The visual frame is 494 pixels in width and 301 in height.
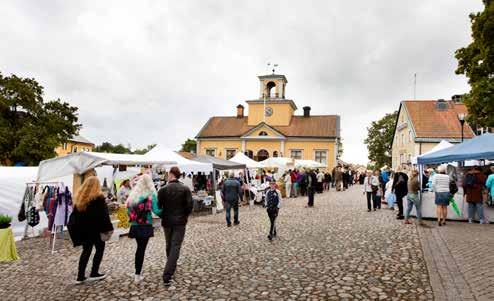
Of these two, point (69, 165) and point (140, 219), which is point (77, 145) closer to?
point (69, 165)

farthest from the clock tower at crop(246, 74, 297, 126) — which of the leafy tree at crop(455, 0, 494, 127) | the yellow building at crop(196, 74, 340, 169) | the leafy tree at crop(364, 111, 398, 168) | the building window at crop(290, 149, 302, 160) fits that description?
the leafy tree at crop(455, 0, 494, 127)

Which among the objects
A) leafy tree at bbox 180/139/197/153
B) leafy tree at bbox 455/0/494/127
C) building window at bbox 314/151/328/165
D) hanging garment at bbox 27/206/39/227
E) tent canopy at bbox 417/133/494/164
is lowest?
hanging garment at bbox 27/206/39/227

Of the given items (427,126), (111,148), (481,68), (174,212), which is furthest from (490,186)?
(111,148)

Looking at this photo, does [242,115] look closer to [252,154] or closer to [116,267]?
[252,154]

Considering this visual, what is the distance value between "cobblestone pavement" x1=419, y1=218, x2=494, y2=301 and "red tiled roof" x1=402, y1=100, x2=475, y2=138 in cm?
2598

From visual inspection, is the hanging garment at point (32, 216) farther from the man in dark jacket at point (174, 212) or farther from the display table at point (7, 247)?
the man in dark jacket at point (174, 212)

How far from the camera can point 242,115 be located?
51.9 m

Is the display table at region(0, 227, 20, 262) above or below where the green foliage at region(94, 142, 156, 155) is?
below

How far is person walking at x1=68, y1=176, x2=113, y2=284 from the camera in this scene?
19.2 feet

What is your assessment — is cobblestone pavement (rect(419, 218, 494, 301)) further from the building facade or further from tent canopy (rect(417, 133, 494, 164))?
the building facade

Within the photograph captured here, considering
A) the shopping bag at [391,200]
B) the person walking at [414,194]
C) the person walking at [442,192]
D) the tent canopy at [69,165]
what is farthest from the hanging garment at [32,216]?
the shopping bag at [391,200]

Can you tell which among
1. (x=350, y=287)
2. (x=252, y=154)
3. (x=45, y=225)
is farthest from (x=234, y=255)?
(x=252, y=154)

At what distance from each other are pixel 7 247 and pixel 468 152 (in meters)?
13.1

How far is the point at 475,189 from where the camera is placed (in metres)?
11.5
